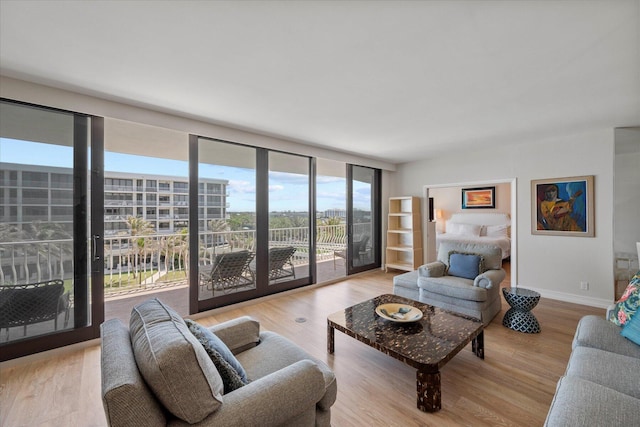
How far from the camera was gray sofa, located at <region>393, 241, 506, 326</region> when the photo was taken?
9.65 feet

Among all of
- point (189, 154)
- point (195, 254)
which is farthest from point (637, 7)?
point (195, 254)

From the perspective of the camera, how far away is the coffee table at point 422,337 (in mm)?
1750

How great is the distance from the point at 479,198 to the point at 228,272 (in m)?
6.63

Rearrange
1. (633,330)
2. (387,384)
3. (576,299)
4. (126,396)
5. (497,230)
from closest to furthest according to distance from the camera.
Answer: (126,396)
(633,330)
(387,384)
(576,299)
(497,230)

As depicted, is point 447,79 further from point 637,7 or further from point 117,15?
point 117,15

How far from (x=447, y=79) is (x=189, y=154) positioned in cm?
282

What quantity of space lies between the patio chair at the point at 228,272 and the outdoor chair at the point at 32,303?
1.28 metres

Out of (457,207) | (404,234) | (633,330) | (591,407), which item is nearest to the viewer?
(591,407)

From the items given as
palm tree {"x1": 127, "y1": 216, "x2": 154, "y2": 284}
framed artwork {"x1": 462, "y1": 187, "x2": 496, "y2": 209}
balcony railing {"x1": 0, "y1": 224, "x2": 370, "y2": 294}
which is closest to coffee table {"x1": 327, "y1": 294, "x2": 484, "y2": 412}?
balcony railing {"x1": 0, "y1": 224, "x2": 370, "y2": 294}

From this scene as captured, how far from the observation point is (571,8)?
141cm

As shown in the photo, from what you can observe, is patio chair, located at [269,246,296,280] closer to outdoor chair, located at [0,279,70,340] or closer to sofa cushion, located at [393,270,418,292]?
sofa cushion, located at [393,270,418,292]

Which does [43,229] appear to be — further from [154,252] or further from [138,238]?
[154,252]

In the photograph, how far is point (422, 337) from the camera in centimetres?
206

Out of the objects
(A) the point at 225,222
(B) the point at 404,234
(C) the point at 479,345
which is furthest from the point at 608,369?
(B) the point at 404,234
